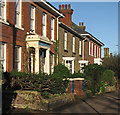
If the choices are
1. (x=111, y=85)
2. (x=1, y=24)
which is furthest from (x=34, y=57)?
(x=111, y=85)

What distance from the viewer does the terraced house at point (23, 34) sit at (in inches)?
521

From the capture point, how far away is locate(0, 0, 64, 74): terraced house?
1324cm

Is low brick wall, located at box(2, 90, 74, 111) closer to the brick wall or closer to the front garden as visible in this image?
the front garden

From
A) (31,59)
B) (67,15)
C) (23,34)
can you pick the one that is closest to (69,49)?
(67,15)

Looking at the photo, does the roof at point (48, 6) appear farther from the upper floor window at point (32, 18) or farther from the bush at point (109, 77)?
the bush at point (109, 77)

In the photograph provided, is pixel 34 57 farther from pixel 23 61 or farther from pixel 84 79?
pixel 84 79

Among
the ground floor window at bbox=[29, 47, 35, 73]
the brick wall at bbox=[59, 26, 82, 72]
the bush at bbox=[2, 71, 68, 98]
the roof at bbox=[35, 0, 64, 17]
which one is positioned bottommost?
the bush at bbox=[2, 71, 68, 98]

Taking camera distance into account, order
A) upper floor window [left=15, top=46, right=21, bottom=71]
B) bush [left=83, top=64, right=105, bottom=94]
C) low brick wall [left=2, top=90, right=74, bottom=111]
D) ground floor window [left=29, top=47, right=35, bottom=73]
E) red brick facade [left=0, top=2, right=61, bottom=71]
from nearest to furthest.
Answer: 1. low brick wall [left=2, top=90, right=74, bottom=111]
2. red brick facade [left=0, top=2, right=61, bottom=71]
3. upper floor window [left=15, top=46, right=21, bottom=71]
4. ground floor window [left=29, top=47, right=35, bottom=73]
5. bush [left=83, top=64, right=105, bottom=94]

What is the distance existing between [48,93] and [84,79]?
19.4 ft

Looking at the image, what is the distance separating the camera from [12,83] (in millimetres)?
11781

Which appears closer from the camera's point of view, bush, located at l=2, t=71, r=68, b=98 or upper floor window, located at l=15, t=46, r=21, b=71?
bush, located at l=2, t=71, r=68, b=98

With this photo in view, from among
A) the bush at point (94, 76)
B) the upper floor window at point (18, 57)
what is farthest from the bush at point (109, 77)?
the upper floor window at point (18, 57)

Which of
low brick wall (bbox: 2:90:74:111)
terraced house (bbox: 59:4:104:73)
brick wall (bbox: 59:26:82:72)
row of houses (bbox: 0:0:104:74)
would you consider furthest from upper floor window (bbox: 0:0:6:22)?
brick wall (bbox: 59:26:82:72)

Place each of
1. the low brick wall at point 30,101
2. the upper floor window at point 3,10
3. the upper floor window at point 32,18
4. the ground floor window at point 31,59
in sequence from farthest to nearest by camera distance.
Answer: the upper floor window at point 32,18 < the ground floor window at point 31,59 < the upper floor window at point 3,10 < the low brick wall at point 30,101
